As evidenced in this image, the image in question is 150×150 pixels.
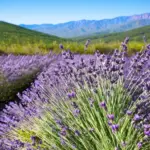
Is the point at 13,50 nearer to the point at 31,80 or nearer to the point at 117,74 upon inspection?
the point at 31,80

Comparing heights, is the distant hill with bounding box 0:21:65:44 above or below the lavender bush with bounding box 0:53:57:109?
below

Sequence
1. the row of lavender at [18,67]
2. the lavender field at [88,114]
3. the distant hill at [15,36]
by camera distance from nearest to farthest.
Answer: the lavender field at [88,114] < the row of lavender at [18,67] < the distant hill at [15,36]

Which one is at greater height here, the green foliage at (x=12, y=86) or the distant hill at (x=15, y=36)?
the green foliage at (x=12, y=86)

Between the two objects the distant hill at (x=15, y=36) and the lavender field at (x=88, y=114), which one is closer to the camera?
the lavender field at (x=88, y=114)

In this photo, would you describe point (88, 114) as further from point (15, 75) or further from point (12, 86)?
point (12, 86)

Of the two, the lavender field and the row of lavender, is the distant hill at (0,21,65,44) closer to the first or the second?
the row of lavender

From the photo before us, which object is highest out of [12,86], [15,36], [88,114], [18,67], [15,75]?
[88,114]

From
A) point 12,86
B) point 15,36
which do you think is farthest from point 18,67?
point 15,36

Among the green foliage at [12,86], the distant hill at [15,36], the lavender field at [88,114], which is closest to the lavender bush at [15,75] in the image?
the green foliage at [12,86]

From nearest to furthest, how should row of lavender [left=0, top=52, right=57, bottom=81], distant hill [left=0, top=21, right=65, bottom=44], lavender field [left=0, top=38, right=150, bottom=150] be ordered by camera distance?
lavender field [left=0, top=38, right=150, bottom=150]
row of lavender [left=0, top=52, right=57, bottom=81]
distant hill [left=0, top=21, right=65, bottom=44]

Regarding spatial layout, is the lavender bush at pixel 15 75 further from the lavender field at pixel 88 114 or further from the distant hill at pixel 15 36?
the distant hill at pixel 15 36

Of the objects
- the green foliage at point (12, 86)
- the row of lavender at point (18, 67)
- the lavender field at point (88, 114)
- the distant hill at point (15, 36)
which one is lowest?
the distant hill at point (15, 36)

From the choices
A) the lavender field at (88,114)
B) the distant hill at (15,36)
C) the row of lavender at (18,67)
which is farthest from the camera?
the distant hill at (15,36)

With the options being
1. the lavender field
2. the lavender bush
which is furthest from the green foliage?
the lavender field
